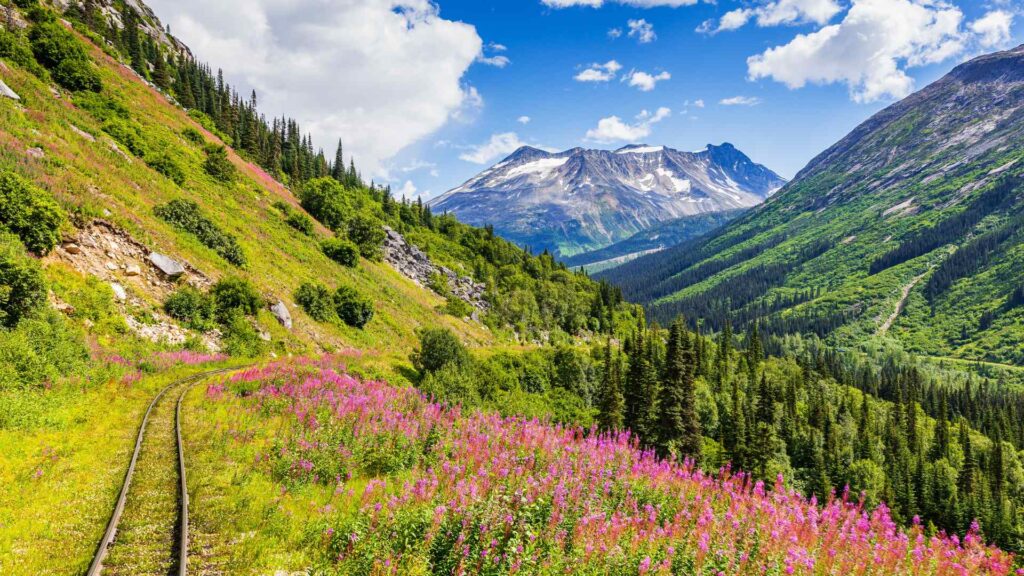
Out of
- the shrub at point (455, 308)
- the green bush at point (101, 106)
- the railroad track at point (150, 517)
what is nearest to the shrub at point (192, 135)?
the green bush at point (101, 106)

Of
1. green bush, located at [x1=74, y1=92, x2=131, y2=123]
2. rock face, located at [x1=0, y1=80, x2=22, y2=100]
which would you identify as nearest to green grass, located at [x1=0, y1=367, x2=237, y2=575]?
rock face, located at [x1=0, y1=80, x2=22, y2=100]

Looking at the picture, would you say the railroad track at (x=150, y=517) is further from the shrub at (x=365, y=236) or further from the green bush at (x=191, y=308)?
the shrub at (x=365, y=236)

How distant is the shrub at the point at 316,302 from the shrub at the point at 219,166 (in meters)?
27.9

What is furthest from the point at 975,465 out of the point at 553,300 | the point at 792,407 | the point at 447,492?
the point at 447,492

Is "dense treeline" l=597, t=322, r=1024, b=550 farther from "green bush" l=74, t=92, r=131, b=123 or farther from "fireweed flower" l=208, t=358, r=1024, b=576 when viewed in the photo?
"green bush" l=74, t=92, r=131, b=123

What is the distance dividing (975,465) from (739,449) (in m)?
61.4

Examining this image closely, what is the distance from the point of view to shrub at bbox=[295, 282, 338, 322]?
3866cm

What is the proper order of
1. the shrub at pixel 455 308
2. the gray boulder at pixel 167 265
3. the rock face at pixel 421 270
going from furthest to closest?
the rock face at pixel 421 270
the shrub at pixel 455 308
the gray boulder at pixel 167 265

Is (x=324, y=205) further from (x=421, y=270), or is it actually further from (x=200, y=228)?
(x=200, y=228)

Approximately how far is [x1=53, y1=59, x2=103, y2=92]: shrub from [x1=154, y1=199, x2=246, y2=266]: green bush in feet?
98.7

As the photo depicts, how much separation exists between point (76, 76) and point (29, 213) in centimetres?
4627

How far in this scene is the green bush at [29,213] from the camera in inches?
775

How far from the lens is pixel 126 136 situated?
4603 cm

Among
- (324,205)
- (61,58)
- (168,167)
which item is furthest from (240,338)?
(324,205)
